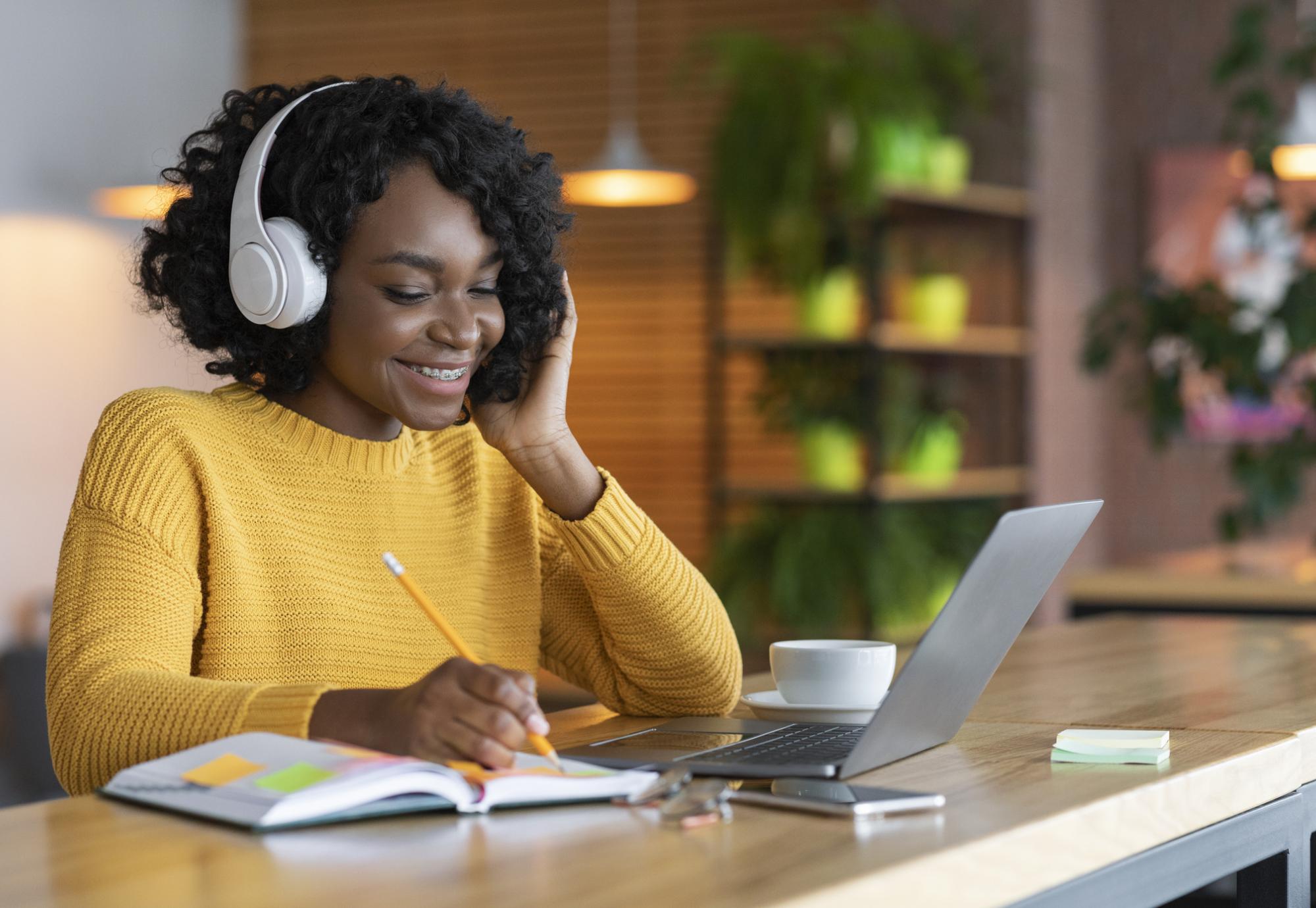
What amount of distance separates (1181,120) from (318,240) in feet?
14.2

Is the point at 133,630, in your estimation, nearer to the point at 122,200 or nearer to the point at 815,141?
the point at 815,141

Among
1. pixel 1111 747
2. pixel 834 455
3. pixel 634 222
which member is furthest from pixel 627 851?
pixel 634 222

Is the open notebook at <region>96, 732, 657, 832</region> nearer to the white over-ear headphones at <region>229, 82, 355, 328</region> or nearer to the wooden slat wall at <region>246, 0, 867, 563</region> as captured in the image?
the white over-ear headphones at <region>229, 82, 355, 328</region>

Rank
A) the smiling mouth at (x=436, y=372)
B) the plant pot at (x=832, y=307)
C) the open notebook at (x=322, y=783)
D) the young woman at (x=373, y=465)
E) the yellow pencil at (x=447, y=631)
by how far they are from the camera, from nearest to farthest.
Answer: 1. the open notebook at (x=322, y=783)
2. the yellow pencil at (x=447, y=631)
3. the young woman at (x=373, y=465)
4. the smiling mouth at (x=436, y=372)
5. the plant pot at (x=832, y=307)

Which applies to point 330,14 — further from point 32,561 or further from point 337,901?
point 337,901

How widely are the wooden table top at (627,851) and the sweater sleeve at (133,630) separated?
11 centimetres

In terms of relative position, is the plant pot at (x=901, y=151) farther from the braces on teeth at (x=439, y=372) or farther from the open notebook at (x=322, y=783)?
the open notebook at (x=322, y=783)

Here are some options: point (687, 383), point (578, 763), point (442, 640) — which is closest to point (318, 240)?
point (442, 640)

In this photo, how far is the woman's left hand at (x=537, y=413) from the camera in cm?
153

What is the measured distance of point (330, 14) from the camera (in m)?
5.64

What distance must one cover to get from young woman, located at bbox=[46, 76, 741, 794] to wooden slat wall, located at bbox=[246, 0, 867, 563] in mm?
3495

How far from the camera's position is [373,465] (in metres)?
1.54

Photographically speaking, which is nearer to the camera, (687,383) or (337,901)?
(337,901)

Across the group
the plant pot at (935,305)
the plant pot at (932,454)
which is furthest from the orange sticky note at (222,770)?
the plant pot at (935,305)
